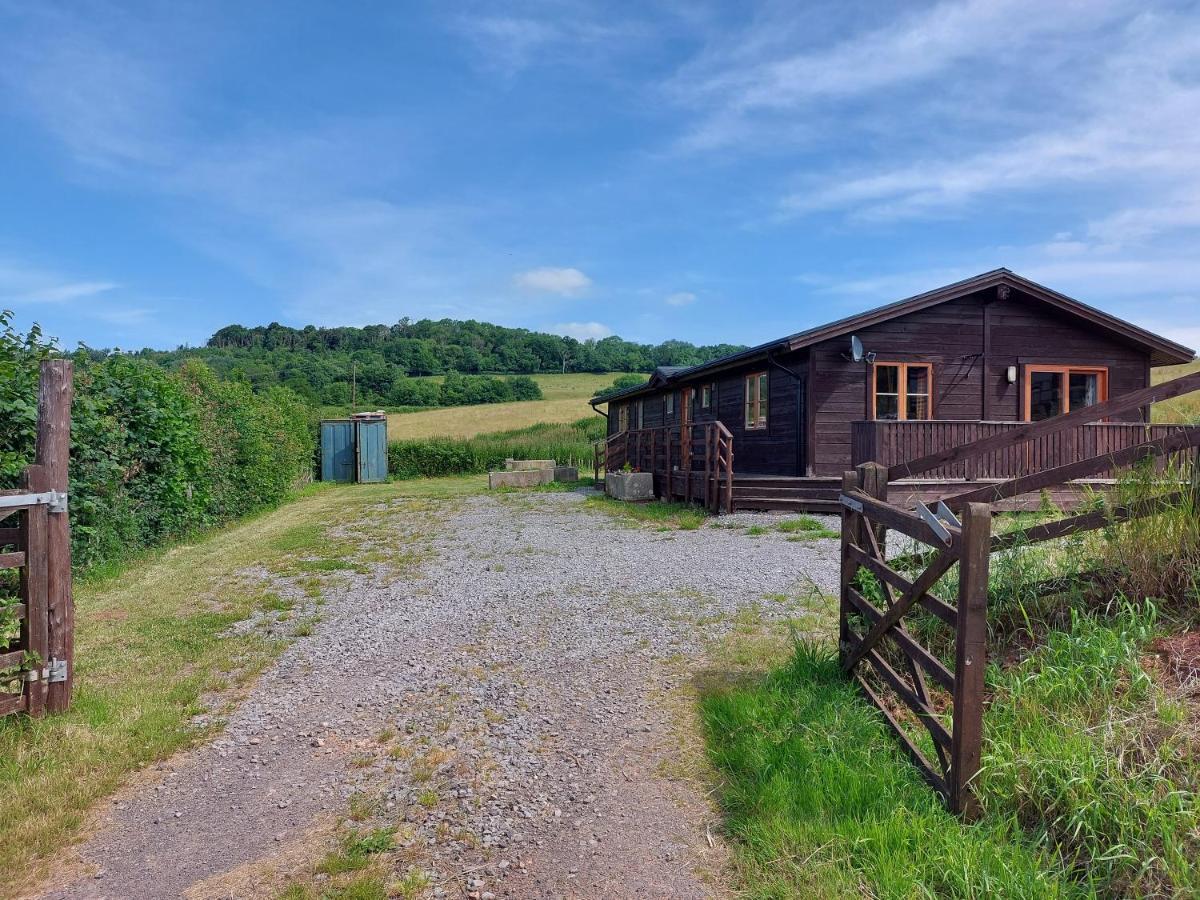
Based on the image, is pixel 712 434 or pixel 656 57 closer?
pixel 656 57

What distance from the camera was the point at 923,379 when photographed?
13797 millimetres

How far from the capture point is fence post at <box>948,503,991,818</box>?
8.19 feet

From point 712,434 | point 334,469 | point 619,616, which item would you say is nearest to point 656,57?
point 712,434

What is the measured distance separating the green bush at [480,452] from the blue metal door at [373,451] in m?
0.86

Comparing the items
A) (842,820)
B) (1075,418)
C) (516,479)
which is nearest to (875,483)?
(1075,418)

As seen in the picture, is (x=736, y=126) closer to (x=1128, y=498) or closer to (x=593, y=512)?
(x=593, y=512)

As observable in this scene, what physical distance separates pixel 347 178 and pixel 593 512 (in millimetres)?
8341

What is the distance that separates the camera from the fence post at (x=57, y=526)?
12.3 ft

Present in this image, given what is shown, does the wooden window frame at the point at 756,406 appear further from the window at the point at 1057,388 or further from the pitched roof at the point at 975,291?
the window at the point at 1057,388

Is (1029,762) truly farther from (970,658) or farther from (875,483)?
(875,483)

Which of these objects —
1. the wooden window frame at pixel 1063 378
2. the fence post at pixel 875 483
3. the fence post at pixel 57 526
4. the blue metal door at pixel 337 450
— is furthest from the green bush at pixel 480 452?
the fence post at pixel 875 483

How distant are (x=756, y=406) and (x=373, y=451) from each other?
1611cm

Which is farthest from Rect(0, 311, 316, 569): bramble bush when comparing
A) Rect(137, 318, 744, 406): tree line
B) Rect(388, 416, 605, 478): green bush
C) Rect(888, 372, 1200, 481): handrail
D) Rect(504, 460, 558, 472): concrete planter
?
Rect(137, 318, 744, 406): tree line

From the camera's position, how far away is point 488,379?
49906 mm
